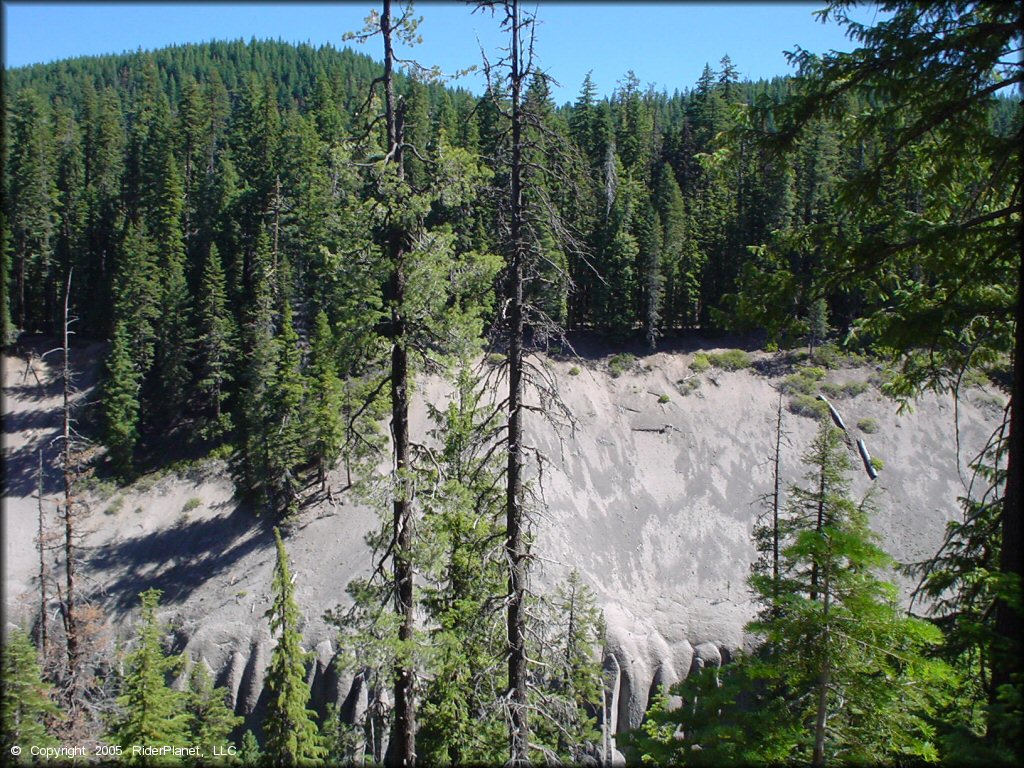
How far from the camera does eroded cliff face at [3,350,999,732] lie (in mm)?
29609

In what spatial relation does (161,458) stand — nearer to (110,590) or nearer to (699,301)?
(110,590)

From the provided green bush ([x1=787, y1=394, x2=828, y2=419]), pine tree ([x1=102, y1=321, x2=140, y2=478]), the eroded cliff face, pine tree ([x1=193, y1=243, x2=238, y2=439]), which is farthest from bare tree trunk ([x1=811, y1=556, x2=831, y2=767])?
pine tree ([x1=102, y1=321, x2=140, y2=478])

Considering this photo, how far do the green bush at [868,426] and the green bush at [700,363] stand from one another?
1124cm

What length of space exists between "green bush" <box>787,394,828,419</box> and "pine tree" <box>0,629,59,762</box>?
43327mm

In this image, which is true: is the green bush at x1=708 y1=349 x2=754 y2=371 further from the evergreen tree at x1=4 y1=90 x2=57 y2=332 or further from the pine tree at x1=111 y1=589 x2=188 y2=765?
the evergreen tree at x1=4 y1=90 x2=57 y2=332

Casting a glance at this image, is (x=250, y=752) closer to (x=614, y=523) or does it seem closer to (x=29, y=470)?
(x=614, y=523)

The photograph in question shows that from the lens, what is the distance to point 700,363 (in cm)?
4900

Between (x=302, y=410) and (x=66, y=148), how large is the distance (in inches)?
2050

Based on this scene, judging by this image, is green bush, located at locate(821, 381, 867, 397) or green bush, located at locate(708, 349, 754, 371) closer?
green bush, located at locate(821, 381, 867, 397)

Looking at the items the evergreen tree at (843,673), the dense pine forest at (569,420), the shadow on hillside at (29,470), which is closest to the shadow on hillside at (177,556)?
the shadow on hillside at (29,470)

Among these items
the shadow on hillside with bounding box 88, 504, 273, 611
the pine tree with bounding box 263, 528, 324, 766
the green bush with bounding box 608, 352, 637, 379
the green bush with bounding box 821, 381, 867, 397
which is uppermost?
the green bush with bounding box 608, 352, 637, 379

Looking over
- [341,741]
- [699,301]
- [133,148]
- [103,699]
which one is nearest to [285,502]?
[103,699]

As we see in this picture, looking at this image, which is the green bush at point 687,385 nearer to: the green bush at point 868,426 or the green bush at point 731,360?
the green bush at point 731,360

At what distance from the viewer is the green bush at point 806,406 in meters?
43.7
